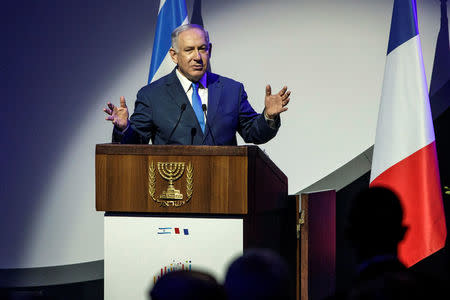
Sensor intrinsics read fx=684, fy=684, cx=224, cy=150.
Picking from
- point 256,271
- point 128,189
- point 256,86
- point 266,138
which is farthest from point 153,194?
point 256,86

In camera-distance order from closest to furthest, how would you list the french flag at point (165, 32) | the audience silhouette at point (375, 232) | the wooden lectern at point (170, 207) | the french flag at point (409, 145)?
1. the audience silhouette at point (375, 232)
2. the wooden lectern at point (170, 207)
3. the french flag at point (409, 145)
4. the french flag at point (165, 32)

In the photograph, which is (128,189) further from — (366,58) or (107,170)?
(366,58)

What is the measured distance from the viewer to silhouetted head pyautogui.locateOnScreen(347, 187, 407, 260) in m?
1.71

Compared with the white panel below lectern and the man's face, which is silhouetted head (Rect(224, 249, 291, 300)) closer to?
the white panel below lectern

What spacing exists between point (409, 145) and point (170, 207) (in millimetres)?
2271

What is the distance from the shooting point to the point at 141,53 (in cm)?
525

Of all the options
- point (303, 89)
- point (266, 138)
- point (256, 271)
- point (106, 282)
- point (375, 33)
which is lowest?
point (106, 282)

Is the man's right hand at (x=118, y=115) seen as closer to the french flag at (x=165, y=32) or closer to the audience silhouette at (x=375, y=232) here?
the audience silhouette at (x=375, y=232)

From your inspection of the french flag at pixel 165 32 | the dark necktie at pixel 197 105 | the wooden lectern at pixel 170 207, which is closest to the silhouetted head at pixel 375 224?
the wooden lectern at pixel 170 207

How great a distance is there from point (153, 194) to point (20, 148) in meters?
2.96

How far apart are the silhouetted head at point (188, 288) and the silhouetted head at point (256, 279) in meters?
0.09

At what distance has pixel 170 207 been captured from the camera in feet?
8.30

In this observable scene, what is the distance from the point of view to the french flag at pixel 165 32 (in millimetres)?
4723

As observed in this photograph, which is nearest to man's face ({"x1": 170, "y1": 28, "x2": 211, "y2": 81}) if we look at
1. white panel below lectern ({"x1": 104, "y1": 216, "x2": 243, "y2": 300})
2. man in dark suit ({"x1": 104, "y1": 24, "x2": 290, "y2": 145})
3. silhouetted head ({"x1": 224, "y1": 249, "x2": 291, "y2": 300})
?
man in dark suit ({"x1": 104, "y1": 24, "x2": 290, "y2": 145})
